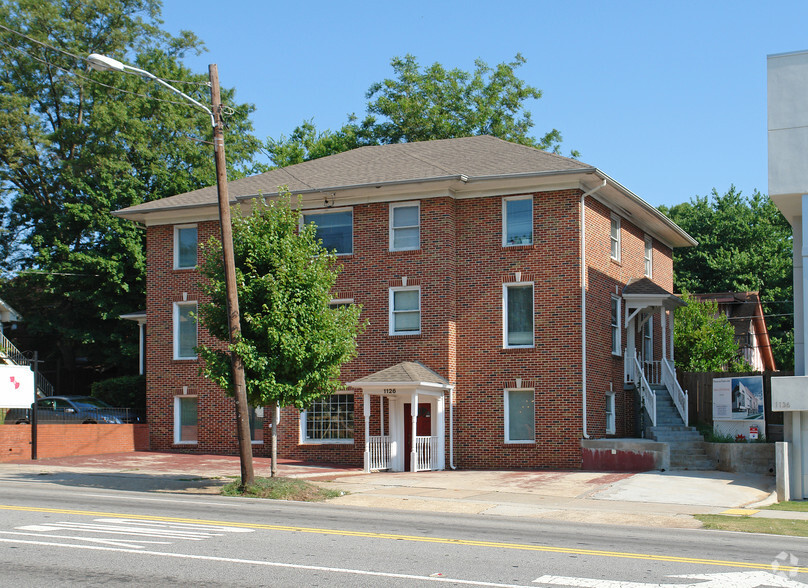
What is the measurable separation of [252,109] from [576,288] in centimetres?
2707

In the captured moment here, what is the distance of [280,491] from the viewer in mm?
19234

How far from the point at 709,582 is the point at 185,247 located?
24.9 m

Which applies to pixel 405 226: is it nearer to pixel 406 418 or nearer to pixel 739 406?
pixel 406 418

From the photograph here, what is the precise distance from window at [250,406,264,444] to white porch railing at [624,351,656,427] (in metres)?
11.8

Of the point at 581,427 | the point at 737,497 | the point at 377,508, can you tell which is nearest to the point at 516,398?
the point at 581,427

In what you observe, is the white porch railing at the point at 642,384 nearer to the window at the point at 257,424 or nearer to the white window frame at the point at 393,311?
the white window frame at the point at 393,311

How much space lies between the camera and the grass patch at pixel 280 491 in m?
19.2

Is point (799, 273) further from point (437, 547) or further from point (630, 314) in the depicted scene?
point (437, 547)

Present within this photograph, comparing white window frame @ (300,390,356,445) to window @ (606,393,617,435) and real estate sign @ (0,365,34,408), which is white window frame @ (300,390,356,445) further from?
real estate sign @ (0,365,34,408)

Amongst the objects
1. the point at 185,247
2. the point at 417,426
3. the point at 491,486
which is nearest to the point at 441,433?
the point at 417,426

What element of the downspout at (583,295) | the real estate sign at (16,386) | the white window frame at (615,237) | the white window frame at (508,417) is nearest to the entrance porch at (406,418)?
the white window frame at (508,417)

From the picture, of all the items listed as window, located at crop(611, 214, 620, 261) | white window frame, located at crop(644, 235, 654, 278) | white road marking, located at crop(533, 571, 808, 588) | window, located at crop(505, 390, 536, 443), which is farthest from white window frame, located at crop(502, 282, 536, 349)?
white road marking, located at crop(533, 571, 808, 588)

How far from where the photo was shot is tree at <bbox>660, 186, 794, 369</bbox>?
50.6 meters

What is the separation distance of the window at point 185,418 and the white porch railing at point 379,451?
7.17 m
